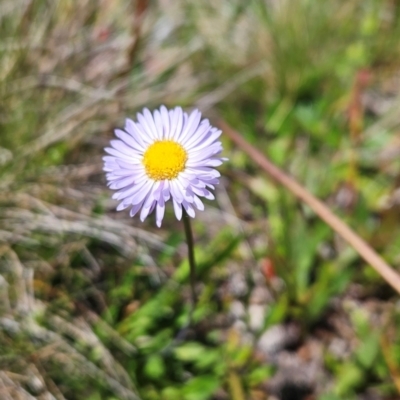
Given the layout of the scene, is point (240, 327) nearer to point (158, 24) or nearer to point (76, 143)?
point (76, 143)

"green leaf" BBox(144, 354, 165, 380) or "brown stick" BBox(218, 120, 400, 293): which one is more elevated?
"brown stick" BBox(218, 120, 400, 293)

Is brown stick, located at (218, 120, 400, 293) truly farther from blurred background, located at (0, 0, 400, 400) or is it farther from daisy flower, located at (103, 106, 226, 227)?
daisy flower, located at (103, 106, 226, 227)

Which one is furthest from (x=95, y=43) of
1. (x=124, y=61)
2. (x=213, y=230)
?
(x=213, y=230)

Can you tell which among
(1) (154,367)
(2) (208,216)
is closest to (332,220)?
(2) (208,216)

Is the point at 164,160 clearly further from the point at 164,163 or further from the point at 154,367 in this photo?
the point at 154,367

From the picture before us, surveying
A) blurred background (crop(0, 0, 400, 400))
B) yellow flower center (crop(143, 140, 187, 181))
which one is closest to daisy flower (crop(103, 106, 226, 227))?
yellow flower center (crop(143, 140, 187, 181))

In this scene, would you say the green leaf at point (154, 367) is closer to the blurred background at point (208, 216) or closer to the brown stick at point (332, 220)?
the blurred background at point (208, 216)
